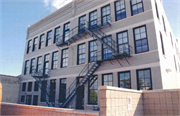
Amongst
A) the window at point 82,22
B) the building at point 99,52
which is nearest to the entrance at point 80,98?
the building at point 99,52

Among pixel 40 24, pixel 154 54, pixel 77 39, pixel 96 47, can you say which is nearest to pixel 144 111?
pixel 154 54

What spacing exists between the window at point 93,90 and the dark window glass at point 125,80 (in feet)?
9.65

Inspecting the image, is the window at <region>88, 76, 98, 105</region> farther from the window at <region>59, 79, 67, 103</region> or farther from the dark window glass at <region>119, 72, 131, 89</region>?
the window at <region>59, 79, 67, 103</region>

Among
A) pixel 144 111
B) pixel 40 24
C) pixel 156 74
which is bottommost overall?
pixel 144 111

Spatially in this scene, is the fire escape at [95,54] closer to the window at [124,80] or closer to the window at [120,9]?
the window at [120,9]

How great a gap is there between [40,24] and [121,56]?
58.4 feet

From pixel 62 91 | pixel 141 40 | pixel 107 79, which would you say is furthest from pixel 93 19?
pixel 62 91

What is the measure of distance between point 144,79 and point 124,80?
185cm

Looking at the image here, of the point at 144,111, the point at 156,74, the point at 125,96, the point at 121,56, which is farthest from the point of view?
the point at 121,56

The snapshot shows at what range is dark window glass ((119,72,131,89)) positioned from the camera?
13656 millimetres

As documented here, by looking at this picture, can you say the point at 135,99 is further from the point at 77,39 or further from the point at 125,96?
the point at 77,39

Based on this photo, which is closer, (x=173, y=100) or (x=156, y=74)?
(x=173, y=100)

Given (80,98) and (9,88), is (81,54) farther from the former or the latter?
(9,88)

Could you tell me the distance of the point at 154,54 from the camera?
12.6 m
